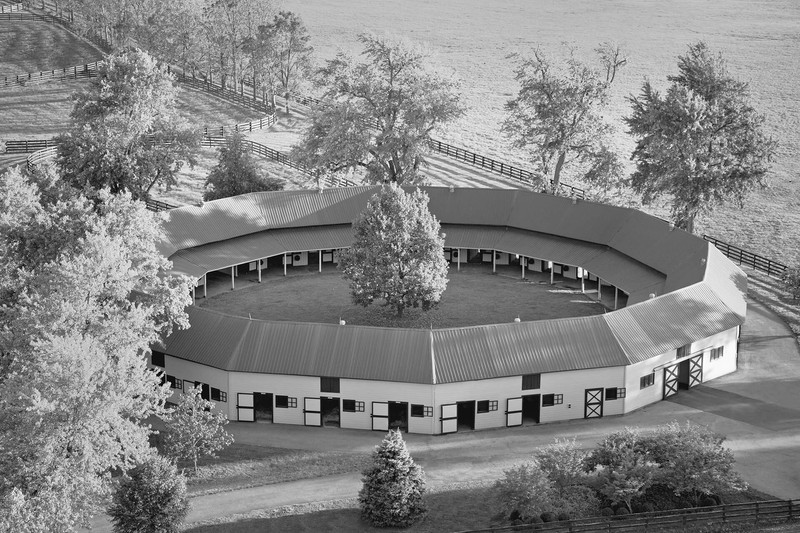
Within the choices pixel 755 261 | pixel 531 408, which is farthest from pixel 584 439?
pixel 755 261

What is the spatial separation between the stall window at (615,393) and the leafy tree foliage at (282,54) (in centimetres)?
7802

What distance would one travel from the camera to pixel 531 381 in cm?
5553

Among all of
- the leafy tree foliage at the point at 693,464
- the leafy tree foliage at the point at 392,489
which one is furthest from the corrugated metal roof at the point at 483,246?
the leafy tree foliage at the point at 693,464

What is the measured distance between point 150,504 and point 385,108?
52.6 m

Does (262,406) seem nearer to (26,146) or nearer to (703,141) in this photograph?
(703,141)

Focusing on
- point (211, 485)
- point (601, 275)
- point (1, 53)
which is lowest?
point (211, 485)

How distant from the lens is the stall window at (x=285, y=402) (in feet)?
183

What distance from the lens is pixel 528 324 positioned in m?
56.7

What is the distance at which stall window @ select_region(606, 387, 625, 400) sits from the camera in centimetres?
5650

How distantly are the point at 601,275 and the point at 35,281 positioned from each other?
37.9 m

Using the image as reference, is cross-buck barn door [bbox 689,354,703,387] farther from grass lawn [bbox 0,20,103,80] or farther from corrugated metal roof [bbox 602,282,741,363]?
grass lawn [bbox 0,20,103,80]

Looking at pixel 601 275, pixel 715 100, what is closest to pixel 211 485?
pixel 601 275

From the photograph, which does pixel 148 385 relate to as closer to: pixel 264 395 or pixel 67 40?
pixel 264 395

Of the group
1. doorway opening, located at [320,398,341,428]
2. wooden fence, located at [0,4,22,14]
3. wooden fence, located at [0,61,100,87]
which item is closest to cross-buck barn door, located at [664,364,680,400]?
doorway opening, located at [320,398,341,428]
